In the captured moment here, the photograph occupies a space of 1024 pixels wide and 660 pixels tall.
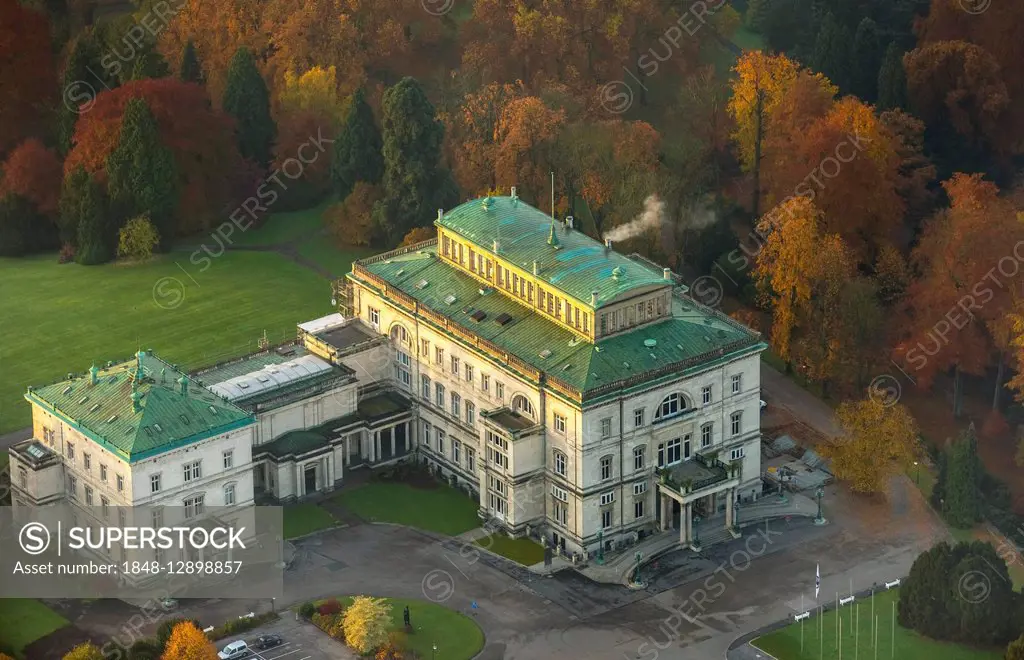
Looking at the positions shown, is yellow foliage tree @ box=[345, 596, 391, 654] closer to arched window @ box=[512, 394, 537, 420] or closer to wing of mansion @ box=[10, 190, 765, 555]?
wing of mansion @ box=[10, 190, 765, 555]

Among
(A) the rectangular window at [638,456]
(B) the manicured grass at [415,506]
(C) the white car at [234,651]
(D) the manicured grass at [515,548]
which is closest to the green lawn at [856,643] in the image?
(A) the rectangular window at [638,456]

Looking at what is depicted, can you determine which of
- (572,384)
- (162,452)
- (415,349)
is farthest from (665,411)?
(162,452)

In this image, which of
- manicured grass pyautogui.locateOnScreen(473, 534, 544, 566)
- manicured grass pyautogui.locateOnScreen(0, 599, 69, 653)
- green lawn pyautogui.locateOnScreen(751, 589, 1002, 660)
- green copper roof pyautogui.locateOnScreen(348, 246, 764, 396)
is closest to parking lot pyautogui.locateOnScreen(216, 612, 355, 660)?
manicured grass pyautogui.locateOnScreen(0, 599, 69, 653)

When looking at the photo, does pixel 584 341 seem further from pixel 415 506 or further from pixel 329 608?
pixel 329 608

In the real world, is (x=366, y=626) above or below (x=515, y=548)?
above

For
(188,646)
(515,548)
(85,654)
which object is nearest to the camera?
(188,646)

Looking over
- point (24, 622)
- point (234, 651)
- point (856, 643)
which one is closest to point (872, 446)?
point (856, 643)

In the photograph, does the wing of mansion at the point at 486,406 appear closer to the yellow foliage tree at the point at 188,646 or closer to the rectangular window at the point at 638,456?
the rectangular window at the point at 638,456

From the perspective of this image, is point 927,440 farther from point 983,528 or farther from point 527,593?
point 527,593
